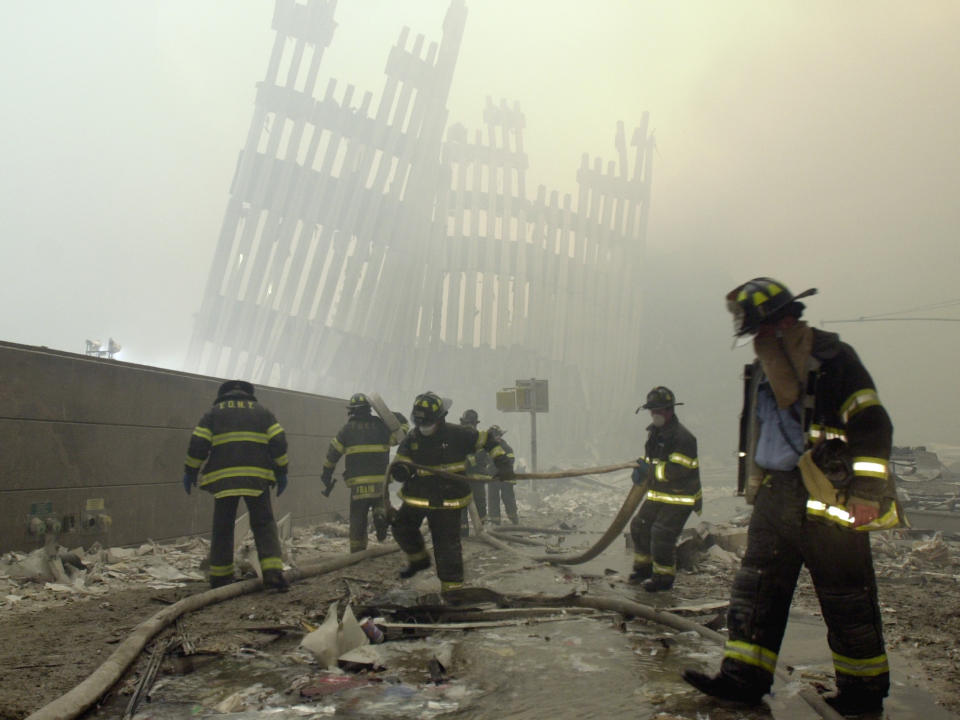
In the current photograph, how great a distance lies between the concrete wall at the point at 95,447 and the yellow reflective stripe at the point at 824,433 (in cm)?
593

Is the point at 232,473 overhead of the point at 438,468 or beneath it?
beneath

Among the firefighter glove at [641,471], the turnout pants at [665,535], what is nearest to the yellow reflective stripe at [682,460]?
the firefighter glove at [641,471]

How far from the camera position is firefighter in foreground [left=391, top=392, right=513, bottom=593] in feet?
17.1

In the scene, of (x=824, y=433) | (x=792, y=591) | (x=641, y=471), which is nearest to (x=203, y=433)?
(x=641, y=471)

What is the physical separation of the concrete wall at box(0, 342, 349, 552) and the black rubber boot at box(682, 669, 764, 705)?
5.44 metres

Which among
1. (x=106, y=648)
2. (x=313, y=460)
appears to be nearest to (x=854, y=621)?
(x=106, y=648)

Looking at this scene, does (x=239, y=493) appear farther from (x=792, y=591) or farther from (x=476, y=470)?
(x=476, y=470)

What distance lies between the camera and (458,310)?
65.8 ft

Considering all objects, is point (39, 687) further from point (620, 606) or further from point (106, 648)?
point (620, 606)

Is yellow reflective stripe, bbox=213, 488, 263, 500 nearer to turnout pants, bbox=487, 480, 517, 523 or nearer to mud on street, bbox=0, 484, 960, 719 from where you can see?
mud on street, bbox=0, 484, 960, 719

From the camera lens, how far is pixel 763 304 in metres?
2.98

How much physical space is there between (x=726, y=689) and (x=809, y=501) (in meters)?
0.81

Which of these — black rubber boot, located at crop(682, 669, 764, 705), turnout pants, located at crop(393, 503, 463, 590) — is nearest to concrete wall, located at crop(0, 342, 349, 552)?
turnout pants, located at crop(393, 503, 463, 590)

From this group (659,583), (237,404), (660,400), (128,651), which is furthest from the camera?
(660,400)
